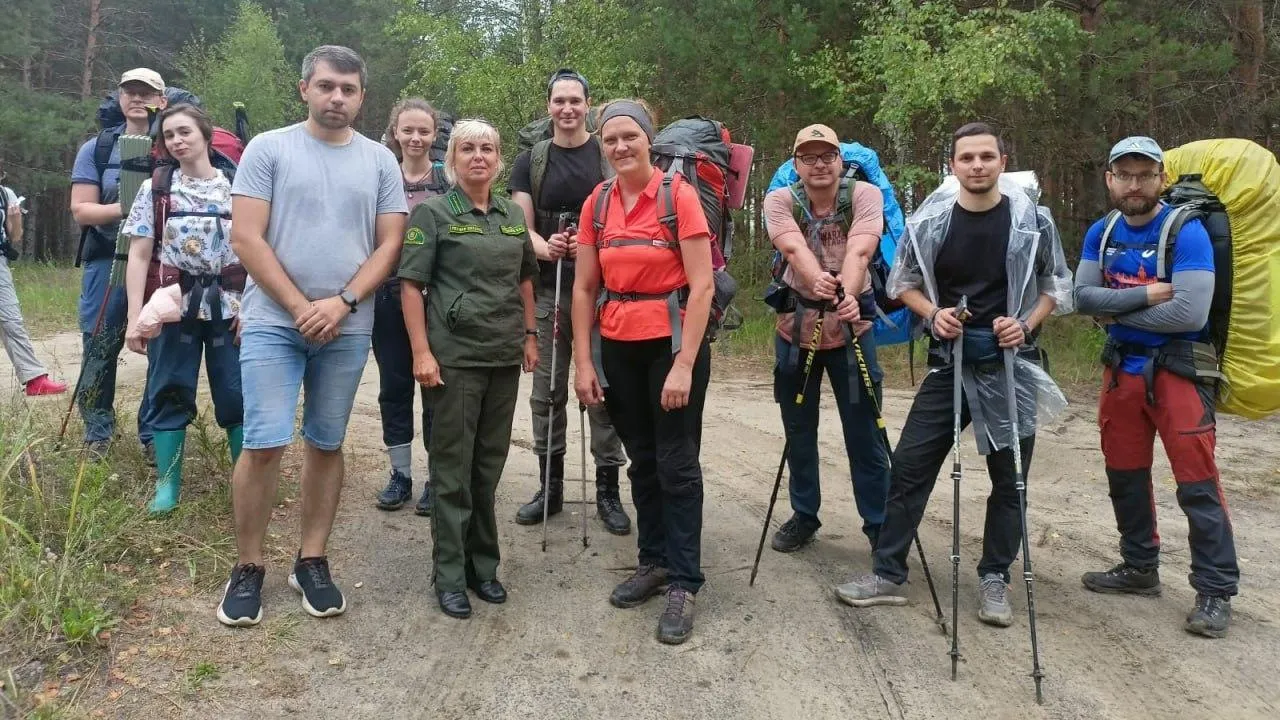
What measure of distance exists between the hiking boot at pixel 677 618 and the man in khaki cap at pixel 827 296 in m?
1.13

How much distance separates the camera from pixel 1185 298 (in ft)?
12.4

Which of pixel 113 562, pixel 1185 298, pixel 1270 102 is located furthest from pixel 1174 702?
pixel 1270 102

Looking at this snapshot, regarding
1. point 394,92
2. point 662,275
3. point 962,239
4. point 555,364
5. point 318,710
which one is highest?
point 394,92

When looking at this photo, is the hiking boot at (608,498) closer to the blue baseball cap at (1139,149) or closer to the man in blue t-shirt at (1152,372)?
the man in blue t-shirt at (1152,372)

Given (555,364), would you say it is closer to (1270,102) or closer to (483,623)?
(483,623)

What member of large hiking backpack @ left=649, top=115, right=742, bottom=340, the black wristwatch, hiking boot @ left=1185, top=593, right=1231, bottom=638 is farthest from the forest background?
the black wristwatch

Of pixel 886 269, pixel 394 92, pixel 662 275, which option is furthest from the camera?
pixel 394 92

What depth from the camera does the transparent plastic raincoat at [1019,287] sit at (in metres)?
3.73

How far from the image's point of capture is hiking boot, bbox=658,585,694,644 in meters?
3.53

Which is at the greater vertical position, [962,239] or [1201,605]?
[962,239]

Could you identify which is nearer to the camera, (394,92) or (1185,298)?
(1185,298)

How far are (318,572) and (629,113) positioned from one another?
2.29 m

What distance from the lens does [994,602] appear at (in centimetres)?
381

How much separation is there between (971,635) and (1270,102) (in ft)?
32.8
